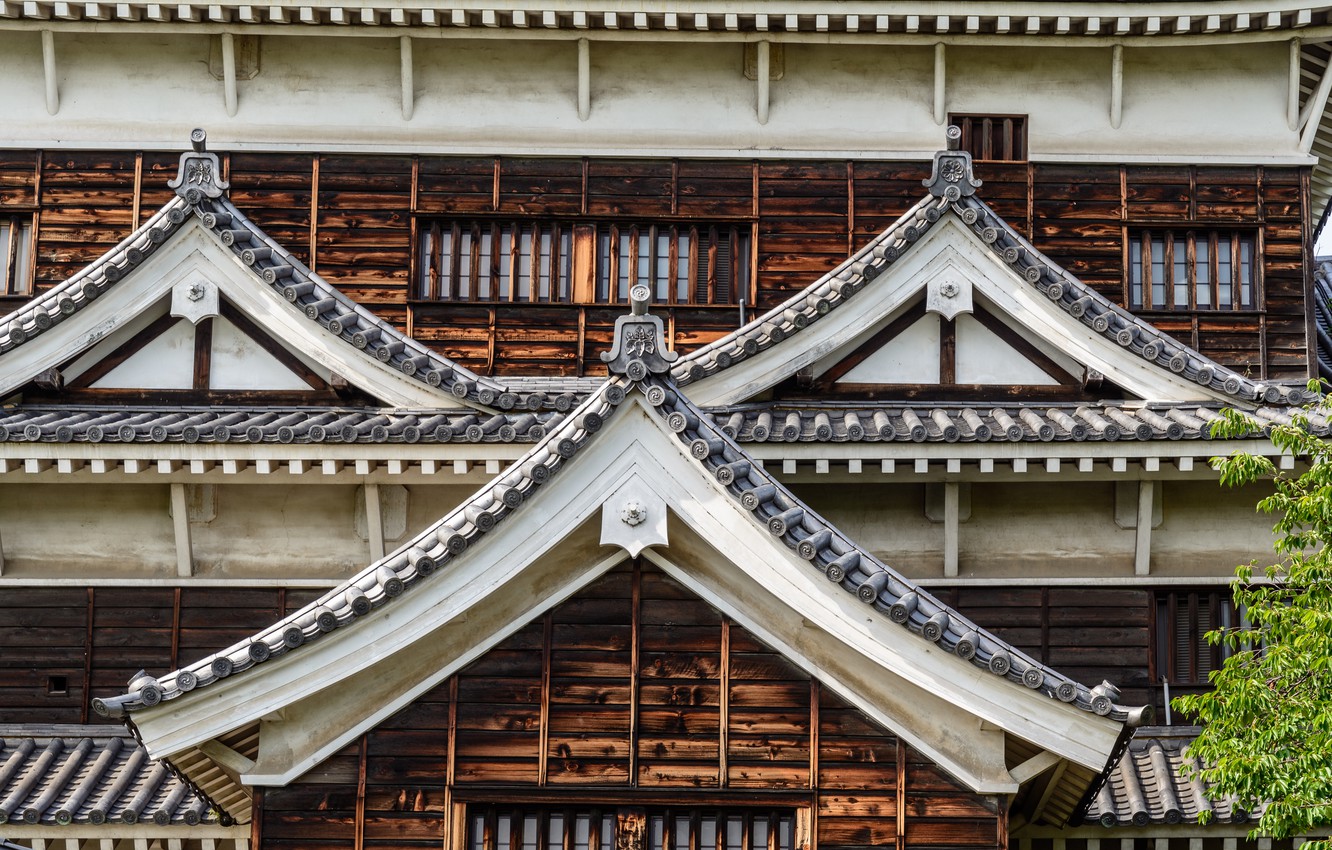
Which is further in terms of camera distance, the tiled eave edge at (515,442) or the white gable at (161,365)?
the white gable at (161,365)

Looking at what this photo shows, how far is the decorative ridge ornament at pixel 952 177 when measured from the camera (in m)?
16.3

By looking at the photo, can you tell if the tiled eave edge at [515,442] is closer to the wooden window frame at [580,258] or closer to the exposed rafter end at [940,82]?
the wooden window frame at [580,258]

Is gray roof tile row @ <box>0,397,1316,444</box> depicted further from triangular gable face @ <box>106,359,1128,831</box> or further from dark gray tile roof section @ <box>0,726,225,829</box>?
triangular gable face @ <box>106,359,1128,831</box>

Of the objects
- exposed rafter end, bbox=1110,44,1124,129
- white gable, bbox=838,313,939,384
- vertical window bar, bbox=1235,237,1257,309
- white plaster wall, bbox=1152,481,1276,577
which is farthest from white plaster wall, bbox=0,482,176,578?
vertical window bar, bbox=1235,237,1257,309

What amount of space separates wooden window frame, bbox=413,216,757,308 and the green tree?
6.89 metres

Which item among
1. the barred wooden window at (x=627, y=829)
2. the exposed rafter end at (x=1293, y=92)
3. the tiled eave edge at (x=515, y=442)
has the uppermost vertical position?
the exposed rafter end at (x=1293, y=92)

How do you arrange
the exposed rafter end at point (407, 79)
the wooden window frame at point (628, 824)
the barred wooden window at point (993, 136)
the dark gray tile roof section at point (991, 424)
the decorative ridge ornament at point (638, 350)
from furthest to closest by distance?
1. the barred wooden window at point (993, 136)
2. the exposed rafter end at point (407, 79)
3. the dark gray tile roof section at point (991, 424)
4. the wooden window frame at point (628, 824)
5. the decorative ridge ornament at point (638, 350)

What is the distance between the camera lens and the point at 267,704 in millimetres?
11469

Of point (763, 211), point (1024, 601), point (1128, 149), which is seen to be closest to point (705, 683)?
point (1024, 601)

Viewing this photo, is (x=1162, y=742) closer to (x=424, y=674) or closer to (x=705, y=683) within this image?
(x=705, y=683)

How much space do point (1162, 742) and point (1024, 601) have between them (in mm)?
1608

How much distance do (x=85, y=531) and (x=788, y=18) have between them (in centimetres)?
804

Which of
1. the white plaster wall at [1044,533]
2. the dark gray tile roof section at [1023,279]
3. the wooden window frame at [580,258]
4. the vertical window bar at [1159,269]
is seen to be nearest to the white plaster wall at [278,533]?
the wooden window frame at [580,258]

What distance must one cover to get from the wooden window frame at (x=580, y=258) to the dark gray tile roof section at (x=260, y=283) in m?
2.39
